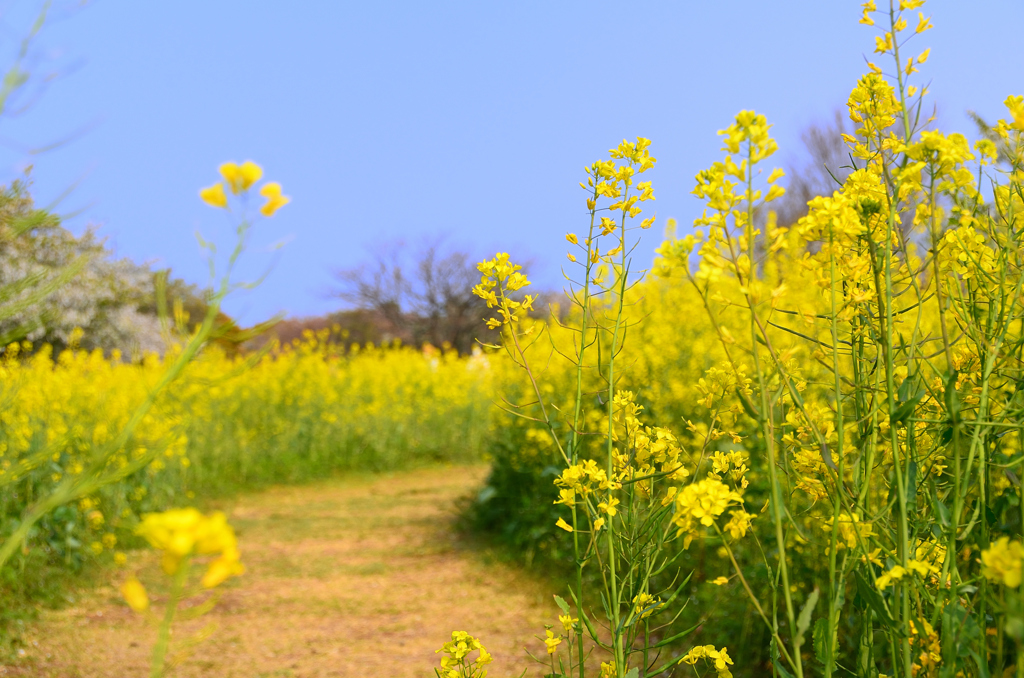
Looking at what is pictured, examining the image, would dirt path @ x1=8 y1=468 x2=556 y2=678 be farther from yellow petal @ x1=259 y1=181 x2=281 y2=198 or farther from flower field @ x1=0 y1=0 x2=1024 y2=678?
yellow petal @ x1=259 y1=181 x2=281 y2=198

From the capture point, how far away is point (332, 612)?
157 inches

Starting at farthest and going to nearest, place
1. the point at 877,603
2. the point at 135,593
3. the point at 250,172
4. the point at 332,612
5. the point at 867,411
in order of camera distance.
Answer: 1. the point at 332,612
2. the point at 867,411
3. the point at 877,603
4. the point at 250,172
5. the point at 135,593

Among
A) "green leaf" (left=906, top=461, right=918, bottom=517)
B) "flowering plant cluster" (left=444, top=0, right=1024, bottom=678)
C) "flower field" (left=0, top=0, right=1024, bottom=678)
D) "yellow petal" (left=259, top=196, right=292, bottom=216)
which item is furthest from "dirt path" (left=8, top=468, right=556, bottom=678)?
"yellow petal" (left=259, top=196, right=292, bottom=216)

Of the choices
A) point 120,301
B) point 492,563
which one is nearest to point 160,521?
point 492,563

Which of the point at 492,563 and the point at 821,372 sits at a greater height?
the point at 821,372

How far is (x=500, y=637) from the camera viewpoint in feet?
11.5

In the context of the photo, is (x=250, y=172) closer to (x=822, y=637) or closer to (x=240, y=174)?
(x=240, y=174)

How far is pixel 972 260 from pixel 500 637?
276 centimetres

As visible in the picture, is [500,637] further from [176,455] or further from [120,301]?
[120,301]

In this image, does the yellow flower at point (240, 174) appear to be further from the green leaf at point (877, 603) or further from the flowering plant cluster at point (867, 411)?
the green leaf at point (877, 603)

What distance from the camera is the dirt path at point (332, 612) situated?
10.8 feet

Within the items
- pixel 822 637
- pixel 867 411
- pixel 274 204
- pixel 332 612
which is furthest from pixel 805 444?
pixel 332 612

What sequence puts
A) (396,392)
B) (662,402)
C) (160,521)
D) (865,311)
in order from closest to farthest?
(160,521), (865,311), (662,402), (396,392)


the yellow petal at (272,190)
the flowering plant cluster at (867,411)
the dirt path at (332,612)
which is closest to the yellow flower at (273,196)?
the yellow petal at (272,190)
